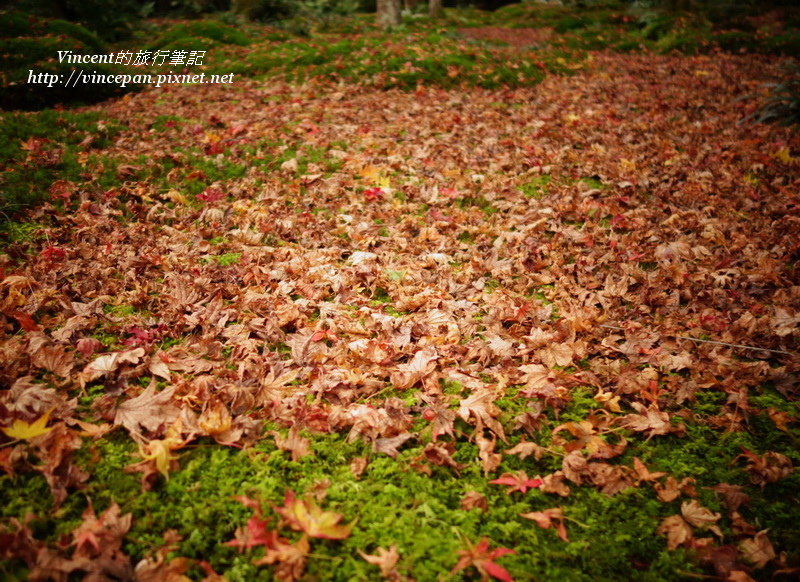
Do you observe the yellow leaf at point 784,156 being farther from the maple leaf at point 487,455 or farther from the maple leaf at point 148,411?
the maple leaf at point 148,411

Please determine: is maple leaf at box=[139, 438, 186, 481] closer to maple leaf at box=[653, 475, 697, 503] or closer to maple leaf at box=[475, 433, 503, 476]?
maple leaf at box=[475, 433, 503, 476]

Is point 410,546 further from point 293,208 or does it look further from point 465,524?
point 293,208

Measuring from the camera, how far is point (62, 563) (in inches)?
59.7

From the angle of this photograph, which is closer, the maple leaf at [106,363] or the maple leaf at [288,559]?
the maple leaf at [288,559]

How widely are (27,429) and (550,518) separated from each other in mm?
2344

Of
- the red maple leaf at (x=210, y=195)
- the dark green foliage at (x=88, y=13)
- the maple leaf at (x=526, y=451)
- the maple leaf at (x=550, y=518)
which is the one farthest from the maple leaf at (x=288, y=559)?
the dark green foliage at (x=88, y=13)

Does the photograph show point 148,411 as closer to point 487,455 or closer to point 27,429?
point 27,429

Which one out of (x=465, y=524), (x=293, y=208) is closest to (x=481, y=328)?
(x=465, y=524)

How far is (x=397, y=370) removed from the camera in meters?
2.64

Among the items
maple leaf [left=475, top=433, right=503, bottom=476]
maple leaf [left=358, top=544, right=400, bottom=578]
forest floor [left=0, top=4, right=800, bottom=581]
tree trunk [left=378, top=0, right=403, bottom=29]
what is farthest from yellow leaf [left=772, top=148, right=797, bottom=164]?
tree trunk [left=378, top=0, right=403, bottom=29]

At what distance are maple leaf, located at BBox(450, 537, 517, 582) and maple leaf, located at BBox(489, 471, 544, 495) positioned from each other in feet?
1.03

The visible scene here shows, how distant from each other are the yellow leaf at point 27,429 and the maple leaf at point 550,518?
218 centimetres

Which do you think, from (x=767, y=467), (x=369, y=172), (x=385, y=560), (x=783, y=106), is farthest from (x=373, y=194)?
(x=783, y=106)

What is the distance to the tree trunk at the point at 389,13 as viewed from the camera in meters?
15.0
